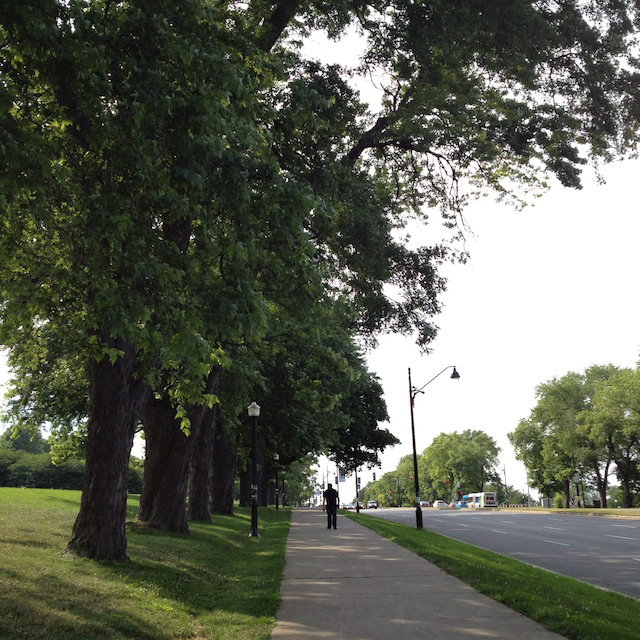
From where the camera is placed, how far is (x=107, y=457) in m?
11.3

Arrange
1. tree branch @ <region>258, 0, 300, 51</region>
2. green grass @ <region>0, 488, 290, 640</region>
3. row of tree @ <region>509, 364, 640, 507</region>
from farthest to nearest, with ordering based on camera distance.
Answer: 1. row of tree @ <region>509, 364, 640, 507</region>
2. tree branch @ <region>258, 0, 300, 51</region>
3. green grass @ <region>0, 488, 290, 640</region>

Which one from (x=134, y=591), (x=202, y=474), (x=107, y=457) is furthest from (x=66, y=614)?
(x=202, y=474)

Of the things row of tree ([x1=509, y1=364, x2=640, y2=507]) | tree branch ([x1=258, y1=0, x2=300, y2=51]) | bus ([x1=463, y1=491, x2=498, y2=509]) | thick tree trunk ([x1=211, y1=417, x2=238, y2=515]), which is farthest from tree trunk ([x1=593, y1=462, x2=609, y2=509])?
tree branch ([x1=258, y1=0, x2=300, y2=51])

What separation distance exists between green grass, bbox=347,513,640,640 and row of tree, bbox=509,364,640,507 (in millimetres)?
56900

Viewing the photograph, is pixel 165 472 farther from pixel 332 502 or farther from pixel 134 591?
pixel 332 502

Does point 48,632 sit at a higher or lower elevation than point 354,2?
lower

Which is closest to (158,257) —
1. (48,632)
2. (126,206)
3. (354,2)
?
(126,206)

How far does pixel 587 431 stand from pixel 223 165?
7336 cm

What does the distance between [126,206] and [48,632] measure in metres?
4.53

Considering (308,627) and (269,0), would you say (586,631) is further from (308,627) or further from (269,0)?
(269,0)

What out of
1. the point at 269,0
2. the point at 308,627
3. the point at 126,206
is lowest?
the point at 308,627

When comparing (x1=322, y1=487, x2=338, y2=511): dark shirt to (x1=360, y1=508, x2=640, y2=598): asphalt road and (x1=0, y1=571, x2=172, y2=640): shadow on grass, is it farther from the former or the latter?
(x1=0, y1=571, x2=172, y2=640): shadow on grass

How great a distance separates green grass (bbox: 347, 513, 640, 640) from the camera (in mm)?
7298

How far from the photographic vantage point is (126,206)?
8039mm
